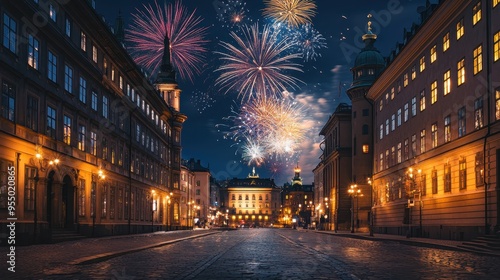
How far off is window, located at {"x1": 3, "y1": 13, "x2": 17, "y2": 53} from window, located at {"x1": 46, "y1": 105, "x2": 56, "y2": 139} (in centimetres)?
621

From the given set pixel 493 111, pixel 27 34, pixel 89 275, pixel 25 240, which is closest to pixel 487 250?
pixel 493 111

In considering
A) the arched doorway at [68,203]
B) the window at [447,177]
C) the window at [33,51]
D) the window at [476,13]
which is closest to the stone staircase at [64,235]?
the arched doorway at [68,203]

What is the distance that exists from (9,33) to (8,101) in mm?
3403

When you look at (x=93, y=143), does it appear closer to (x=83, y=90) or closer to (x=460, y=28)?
(x=83, y=90)

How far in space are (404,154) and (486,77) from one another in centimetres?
2342

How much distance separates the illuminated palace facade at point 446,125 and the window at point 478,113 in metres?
0.06

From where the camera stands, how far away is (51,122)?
1454 inches

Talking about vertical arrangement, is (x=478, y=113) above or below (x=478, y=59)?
below

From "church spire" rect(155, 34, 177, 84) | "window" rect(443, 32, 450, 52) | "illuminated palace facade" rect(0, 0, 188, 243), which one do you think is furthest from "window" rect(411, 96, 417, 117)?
"church spire" rect(155, 34, 177, 84)

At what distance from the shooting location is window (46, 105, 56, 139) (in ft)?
119

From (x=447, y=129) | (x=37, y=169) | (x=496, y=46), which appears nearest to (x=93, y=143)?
(x=37, y=169)

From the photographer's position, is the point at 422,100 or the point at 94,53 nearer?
the point at 94,53

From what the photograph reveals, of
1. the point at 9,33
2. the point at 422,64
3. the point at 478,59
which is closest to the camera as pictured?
the point at 9,33

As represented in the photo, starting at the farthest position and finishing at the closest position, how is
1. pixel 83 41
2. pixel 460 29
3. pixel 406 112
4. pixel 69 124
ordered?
1. pixel 406 112
2. pixel 83 41
3. pixel 460 29
4. pixel 69 124
